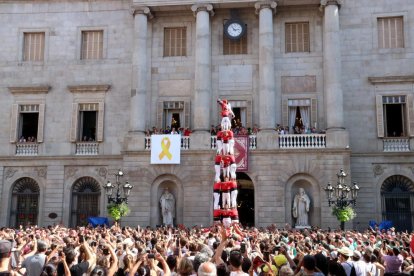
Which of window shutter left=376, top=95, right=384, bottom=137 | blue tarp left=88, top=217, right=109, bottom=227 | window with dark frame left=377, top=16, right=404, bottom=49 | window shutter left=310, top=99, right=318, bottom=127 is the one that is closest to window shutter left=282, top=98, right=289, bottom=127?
window shutter left=310, top=99, right=318, bottom=127

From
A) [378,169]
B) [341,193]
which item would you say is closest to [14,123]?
[341,193]

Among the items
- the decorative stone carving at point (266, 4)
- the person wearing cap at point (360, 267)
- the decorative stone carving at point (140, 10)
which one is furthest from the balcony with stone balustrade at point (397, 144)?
the person wearing cap at point (360, 267)

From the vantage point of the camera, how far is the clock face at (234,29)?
36.5m

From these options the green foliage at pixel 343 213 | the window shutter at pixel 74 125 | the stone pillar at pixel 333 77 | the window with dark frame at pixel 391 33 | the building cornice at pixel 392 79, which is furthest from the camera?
the window shutter at pixel 74 125

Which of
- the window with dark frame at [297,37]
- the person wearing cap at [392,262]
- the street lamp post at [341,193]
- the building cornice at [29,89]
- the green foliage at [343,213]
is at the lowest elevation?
the person wearing cap at [392,262]

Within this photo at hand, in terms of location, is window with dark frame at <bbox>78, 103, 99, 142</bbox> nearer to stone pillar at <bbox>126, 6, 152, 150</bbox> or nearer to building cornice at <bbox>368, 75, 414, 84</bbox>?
stone pillar at <bbox>126, 6, 152, 150</bbox>

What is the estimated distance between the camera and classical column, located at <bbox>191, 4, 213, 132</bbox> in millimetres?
34750

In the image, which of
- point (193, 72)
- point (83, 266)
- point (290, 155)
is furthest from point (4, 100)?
point (83, 266)

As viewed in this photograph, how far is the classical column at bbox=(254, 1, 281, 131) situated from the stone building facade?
9 centimetres

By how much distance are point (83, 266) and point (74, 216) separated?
28.6 m

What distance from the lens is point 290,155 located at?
109ft

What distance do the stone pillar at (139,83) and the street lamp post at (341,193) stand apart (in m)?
12.7

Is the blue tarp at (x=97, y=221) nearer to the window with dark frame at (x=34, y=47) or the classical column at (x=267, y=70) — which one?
the classical column at (x=267, y=70)

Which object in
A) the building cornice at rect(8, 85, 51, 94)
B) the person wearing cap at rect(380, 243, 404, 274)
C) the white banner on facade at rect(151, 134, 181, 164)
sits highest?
the building cornice at rect(8, 85, 51, 94)
